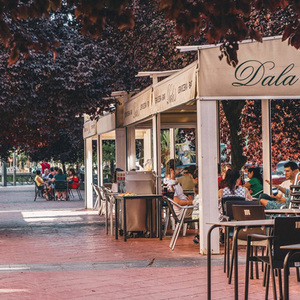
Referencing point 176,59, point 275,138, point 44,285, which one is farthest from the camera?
point 275,138

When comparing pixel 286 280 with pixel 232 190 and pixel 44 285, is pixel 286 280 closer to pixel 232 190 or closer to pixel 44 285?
pixel 44 285

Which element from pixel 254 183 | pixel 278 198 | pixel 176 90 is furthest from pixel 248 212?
pixel 254 183

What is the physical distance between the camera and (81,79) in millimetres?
15312

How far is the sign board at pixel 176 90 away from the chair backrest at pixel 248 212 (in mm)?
3166

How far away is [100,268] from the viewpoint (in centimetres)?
1005

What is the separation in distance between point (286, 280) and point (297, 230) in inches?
40.8

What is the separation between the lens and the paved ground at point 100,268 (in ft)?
26.6

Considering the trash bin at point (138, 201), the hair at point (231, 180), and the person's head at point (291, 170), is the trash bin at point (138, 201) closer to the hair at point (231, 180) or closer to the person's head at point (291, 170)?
the person's head at point (291, 170)

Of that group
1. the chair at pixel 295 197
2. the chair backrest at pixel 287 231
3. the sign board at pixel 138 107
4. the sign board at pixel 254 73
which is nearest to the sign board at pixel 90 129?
the sign board at pixel 138 107

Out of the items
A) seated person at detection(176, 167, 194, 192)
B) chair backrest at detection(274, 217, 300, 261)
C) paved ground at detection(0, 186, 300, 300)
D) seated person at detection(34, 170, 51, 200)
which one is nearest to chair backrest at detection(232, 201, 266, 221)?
paved ground at detection(0, 186, 300, 300)

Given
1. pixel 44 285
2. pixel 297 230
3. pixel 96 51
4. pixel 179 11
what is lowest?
pixel 44 285

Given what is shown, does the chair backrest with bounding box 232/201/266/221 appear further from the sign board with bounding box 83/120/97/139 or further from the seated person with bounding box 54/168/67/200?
the seated person with bounding box 54/168/67/200

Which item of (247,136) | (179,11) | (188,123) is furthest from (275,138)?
(179,11)

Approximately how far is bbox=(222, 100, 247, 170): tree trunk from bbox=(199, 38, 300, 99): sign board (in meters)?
8.76
